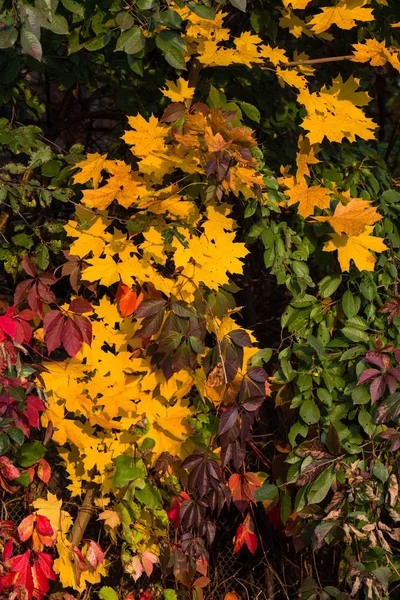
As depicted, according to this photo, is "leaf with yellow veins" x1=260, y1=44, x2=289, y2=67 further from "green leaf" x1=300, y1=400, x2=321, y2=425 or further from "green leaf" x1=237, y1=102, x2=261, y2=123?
"green leaf" x1=300, y1=400, x2=321, y2=425

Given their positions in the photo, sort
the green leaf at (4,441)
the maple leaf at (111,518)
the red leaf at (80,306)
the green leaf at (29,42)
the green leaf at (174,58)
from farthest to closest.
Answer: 1. the maple leaf at (111,518)
2. the red leaf at (80,306)
3. the green leaf at (4,441)
4. the green leaf at (174,58)
5. the green leaf at (29,42)

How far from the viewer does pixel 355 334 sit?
279 centimetres

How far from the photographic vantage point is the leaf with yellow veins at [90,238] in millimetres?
2721

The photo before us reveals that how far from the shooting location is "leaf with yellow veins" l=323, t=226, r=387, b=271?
272 cm

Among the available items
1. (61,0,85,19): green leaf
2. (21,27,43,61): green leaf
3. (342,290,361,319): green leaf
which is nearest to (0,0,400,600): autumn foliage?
(342,290,361,319): green leaf

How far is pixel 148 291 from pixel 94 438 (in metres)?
0.47

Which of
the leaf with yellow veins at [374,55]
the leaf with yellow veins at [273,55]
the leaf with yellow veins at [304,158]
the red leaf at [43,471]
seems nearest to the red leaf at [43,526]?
the red leaf at [43,471]

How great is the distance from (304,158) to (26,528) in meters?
1.39

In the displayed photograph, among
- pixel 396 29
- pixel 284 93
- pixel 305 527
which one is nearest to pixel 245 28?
pixel 284 93

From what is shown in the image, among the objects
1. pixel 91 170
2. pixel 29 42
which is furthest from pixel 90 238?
pixel 29 42

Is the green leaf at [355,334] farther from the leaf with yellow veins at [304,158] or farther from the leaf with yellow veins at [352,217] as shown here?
the leaf with yellow veins at [304,158]

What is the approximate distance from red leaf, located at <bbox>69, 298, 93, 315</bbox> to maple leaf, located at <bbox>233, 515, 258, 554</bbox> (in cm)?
88

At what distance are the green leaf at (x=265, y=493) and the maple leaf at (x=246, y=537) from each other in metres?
0.21

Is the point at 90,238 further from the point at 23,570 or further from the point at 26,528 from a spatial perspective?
the point at 23,570
